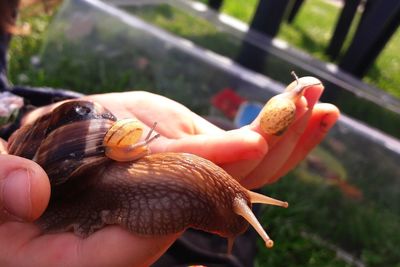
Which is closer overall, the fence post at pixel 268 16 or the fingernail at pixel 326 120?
the fingernail at pixel 326 120

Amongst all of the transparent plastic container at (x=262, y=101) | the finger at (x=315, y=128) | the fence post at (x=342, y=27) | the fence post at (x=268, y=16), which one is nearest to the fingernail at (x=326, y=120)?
the finger at (x=315, y=128)

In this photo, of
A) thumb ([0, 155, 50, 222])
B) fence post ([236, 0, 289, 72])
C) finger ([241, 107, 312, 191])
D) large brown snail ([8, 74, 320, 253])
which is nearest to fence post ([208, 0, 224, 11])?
fence post ([236, 0, 289, 72])

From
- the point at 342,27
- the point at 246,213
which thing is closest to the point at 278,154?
the point at 246,213

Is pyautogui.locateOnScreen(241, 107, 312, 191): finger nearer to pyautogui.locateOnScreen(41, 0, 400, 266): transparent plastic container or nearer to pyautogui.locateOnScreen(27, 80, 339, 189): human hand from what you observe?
pyautogui.locateOnScreen(27, 80, 339, 189): human hand

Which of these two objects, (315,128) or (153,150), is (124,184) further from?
(315,128)

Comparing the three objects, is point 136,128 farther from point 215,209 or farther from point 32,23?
point 32,23

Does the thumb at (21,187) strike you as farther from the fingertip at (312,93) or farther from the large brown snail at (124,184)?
the fingertip at (312,93)

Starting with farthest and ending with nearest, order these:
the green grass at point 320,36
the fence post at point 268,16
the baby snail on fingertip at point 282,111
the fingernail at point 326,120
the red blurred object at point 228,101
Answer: the green grass at point 320,36, the fence post at point 268,16, the red blurred object at point 228,101, the fingernail at point 326,120, the baby snail on fingertip at point 282,111
